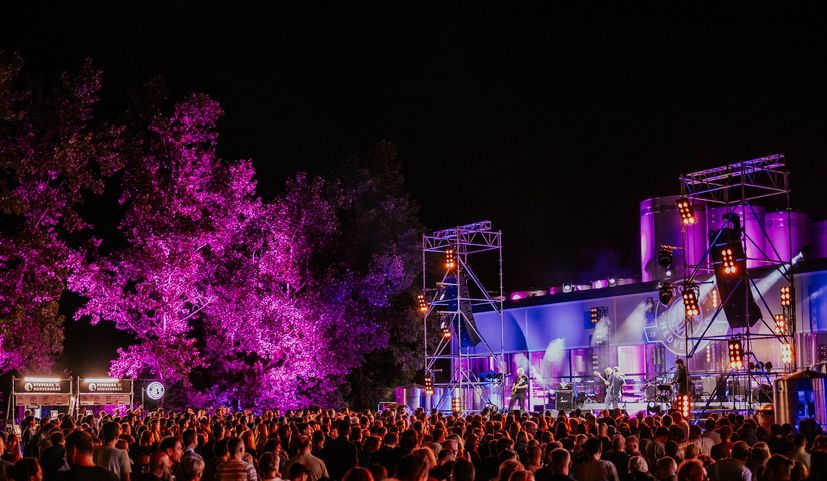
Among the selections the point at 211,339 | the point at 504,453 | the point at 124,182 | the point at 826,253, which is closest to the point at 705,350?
the point at 826,253

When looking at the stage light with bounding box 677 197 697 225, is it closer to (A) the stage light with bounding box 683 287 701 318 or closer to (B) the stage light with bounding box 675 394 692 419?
(A) the stage light with bounding box 683 287 701 318

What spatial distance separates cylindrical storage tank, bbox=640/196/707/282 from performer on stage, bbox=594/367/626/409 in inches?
207

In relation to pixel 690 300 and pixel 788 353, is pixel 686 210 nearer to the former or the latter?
pixel 690 300

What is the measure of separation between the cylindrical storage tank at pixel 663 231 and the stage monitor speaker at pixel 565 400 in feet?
21.4

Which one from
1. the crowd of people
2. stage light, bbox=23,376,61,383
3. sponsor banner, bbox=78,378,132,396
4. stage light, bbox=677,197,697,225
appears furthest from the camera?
sponsor banner, bbox=78,378,132,396

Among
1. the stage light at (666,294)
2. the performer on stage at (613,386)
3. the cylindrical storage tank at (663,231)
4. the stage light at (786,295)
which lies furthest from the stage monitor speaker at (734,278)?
the cylindrical storage tank at (663,231)

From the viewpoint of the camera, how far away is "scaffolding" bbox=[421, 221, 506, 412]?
34469 millimetres

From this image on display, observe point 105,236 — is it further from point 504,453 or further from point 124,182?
point 504,453

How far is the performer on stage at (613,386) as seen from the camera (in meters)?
31.7

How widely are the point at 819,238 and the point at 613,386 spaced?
33.1 feet

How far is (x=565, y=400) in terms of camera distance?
32250mm

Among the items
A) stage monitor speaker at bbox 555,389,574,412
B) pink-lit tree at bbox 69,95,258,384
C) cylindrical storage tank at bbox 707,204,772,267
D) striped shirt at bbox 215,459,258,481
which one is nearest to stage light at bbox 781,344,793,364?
cylindrical storage tank at bbox 707,204,772,267

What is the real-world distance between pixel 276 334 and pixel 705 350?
612 inches

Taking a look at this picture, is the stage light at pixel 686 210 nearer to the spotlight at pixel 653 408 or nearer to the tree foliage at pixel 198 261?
the spotlight at pixel 653 408
